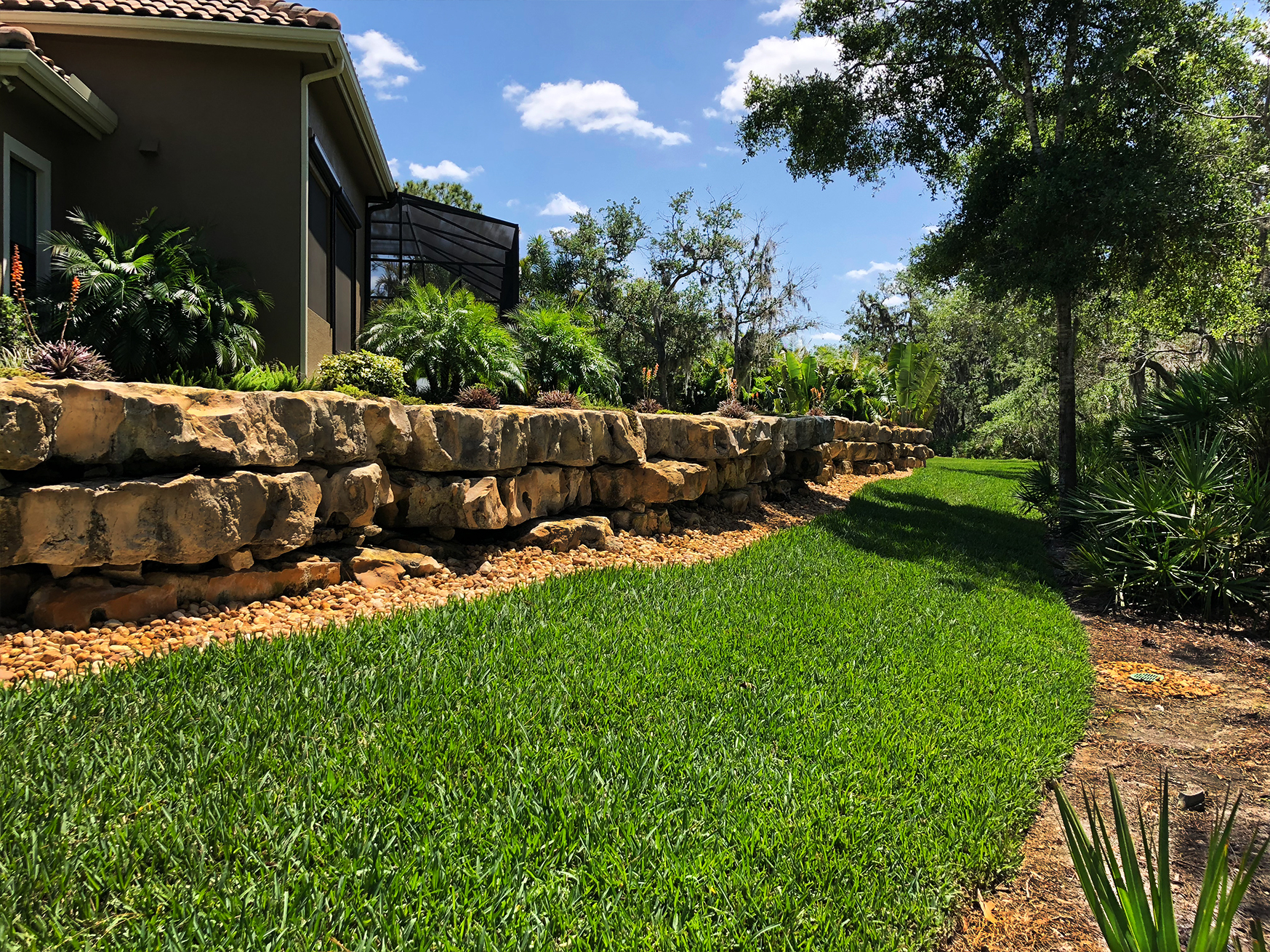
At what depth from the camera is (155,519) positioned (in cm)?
401

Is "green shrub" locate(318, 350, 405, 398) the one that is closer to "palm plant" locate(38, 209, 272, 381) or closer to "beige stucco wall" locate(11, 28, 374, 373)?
"palm plant" locate(38, 209, 272, 381)

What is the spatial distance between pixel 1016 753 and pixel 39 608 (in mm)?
4987

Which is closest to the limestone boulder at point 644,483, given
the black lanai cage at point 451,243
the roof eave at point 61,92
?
the roof eave at point 61,92

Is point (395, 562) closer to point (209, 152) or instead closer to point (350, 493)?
point (350, 493)

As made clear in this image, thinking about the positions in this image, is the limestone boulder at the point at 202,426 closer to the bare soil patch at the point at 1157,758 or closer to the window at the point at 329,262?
the bare soil patch at the point at 1157,758

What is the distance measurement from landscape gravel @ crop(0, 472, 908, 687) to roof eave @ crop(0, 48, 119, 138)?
19.3ft

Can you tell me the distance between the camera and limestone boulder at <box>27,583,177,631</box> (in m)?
3.83

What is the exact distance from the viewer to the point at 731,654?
422 cm

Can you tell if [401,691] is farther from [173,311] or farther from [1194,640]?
[1194,640]

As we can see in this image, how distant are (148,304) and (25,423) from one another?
11.3 feet

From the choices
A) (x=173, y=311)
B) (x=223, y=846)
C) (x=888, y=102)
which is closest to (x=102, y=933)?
(x=223, y=846)

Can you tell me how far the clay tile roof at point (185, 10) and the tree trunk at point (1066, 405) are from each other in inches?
416

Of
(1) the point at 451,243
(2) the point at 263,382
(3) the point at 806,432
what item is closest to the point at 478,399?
(2) the point at 263,382

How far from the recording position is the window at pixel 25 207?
7.01 metres
